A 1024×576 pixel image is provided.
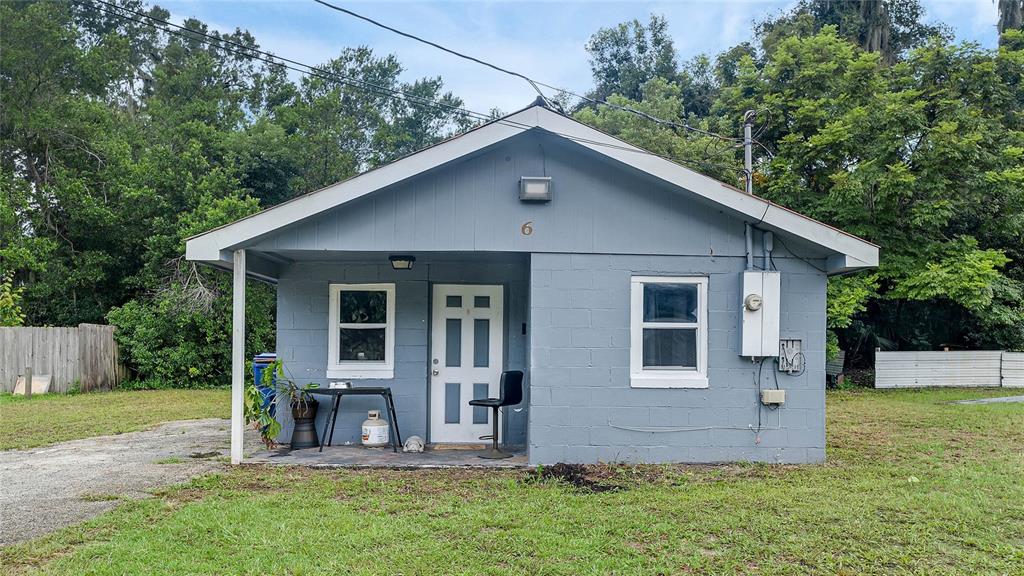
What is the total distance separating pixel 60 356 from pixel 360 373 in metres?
10.1

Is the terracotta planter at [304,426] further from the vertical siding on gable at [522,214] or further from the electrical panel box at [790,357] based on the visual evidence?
the electrical panel box at [790,357]

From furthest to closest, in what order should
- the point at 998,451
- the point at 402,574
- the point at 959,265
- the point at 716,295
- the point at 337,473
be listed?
the point at 959,265 < the point at 998,451 < the point at 716,295 < the point at 337,473 < the point at 402,574

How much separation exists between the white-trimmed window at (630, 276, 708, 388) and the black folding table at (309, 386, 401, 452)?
9.41 ft

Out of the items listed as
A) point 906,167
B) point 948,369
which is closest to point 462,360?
point 906,167

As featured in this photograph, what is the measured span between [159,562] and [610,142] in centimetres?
529

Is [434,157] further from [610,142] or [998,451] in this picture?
[998,451]

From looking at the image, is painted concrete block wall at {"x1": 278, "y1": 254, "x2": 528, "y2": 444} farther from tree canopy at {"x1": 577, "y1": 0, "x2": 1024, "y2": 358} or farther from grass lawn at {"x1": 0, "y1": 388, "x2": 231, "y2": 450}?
tree canopy at {"x1": 577, "y1": 0, "x2": 1024, "y2": 358}

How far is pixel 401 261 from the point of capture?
816 cm

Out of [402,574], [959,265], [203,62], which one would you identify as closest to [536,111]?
[402,574]

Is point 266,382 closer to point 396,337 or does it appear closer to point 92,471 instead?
point 396,337

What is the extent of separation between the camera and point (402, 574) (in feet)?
13.7

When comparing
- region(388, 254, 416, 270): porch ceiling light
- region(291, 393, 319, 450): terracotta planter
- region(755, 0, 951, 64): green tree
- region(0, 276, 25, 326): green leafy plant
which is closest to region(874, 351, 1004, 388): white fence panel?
region(755, 0, 951, 64): green tree

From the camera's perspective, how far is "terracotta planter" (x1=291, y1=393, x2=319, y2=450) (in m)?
8.00

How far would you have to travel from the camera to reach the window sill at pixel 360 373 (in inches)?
329
